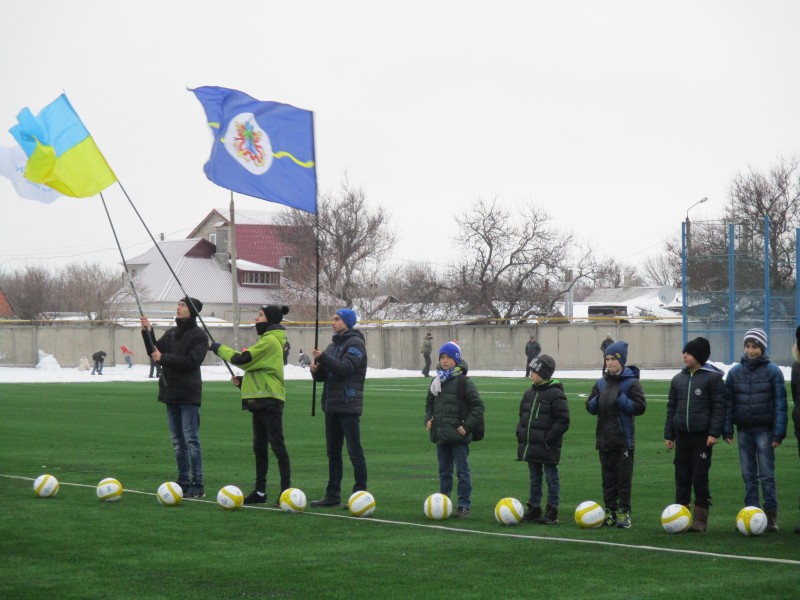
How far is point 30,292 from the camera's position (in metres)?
92.2

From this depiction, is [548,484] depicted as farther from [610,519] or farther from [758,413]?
[758,413]

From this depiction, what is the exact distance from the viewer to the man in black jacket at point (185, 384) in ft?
44.0

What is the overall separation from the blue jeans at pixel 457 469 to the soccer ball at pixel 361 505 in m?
0.87

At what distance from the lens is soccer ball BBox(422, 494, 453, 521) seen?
1176 centimetres

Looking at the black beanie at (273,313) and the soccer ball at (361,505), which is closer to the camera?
the soccer ball at (361,505)

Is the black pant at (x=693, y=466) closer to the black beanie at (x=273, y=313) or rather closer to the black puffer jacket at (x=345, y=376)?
the black puffer jacket at (x=345, y=376)

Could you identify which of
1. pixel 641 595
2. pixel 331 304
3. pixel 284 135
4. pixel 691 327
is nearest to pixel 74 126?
pixel 284 135

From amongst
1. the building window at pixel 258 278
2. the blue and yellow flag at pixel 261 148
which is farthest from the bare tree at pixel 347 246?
the blue and yellow flag at pixel 261 148

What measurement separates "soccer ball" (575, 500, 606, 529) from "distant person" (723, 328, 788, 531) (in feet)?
4.70

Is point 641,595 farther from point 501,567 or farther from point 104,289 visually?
point 104,289

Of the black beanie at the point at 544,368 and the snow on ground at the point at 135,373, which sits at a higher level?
the black beanie at the point at 544,368

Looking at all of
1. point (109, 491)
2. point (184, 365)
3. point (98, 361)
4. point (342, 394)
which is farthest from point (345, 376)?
point (98, 361)

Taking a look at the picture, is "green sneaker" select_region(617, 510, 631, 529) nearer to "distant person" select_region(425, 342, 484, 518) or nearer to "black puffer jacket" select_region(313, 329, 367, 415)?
"distant person" select_region(425, 342, 484, 518)

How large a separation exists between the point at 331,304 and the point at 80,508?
76552mm
